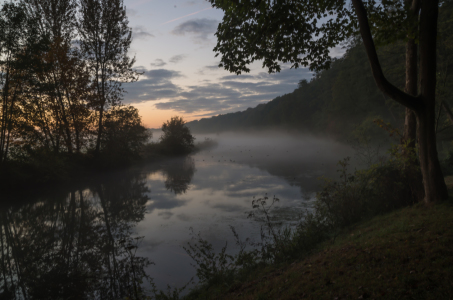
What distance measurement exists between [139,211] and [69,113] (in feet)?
40.8

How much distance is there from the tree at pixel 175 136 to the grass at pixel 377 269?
33.5 m

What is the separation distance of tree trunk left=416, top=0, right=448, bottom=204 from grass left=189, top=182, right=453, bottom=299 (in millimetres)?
471

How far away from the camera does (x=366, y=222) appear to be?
24.5 ft

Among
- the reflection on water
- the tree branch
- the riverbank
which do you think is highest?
the tree branch

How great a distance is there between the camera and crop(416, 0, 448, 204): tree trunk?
593cm

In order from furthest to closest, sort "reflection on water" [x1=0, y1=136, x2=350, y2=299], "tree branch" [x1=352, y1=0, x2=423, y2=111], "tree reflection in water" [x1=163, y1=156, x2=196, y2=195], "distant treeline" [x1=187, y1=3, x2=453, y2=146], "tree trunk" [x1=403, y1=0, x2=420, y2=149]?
"distant treeline" [x1=187, y1=3, x2=453, y2=146], "tree reflection in water" [x1=163, y1=156, x2=196, y2=195], "tree trunk" [x1=403, y1=0, x2=420, y2=149], "reflection on water" [x1=0, y1=136, x2=350, y2=299], "tree branch" [x1=352, y1=0, x2=423, y2=111]

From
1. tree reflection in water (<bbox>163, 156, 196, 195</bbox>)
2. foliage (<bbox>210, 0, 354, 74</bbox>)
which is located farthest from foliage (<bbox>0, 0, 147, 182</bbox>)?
foliage (<bbox>210, 0, 354, 74</bbox>)

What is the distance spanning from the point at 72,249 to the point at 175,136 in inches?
1234

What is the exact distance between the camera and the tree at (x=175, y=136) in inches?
1503

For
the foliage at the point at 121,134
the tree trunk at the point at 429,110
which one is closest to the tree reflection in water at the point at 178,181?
the foliage at the point at 121,134

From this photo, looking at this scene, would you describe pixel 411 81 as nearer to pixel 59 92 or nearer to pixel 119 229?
pixel 119 229

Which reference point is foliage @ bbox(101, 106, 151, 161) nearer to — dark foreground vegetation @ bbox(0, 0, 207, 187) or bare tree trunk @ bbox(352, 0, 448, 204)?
dark foreground vegetation @ bbox(0, 0, 207, 187)

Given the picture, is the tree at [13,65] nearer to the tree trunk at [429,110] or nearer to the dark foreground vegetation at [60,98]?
the dark foreground vegetation at [60,98]

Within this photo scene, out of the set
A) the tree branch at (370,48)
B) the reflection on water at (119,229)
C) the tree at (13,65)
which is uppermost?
the tree at (13,65)
